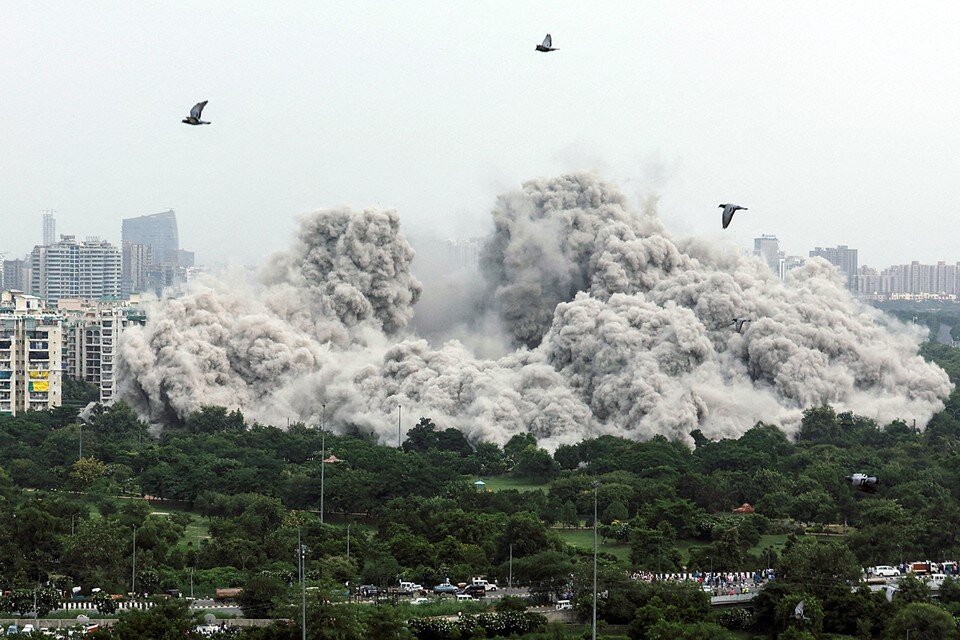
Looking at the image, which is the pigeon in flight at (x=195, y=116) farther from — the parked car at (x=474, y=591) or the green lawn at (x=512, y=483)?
the green lawn at (x=512, y=483)

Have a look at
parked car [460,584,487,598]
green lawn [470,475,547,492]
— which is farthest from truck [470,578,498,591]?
green lawn [470,475,547,492]

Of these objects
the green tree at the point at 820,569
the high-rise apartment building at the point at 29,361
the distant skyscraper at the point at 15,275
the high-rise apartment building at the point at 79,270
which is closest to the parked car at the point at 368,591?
the green tree at the point at 820,569

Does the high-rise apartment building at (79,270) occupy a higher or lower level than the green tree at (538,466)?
higher

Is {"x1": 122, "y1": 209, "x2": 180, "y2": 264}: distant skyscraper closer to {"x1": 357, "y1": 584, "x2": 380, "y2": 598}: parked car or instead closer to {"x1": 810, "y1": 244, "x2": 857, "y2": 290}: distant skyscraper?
{"x1": 810, "y1": 244, "x2": 857, "y2": 290}: distant skyscraper

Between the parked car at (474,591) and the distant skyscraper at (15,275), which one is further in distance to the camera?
the distant skyscraper at (15,275)

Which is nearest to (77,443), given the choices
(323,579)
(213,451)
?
(213,451)

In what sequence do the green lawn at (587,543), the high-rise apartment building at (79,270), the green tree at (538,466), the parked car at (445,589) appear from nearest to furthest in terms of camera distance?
the parked car at (445,589) < the green lawn at (587,543) < the green tree at (538,466) < the high-rise apartment building at (79,270)

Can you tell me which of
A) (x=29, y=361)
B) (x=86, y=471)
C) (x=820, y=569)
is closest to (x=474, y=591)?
(x=820, y=569)
